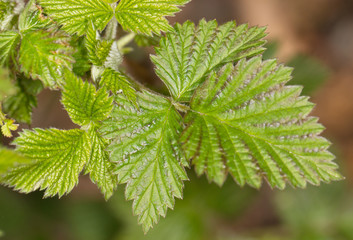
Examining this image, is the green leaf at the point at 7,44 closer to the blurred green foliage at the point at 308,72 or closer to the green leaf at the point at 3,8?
the green leaf at the point at 3,8

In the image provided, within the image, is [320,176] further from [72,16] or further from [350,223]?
[350,223]

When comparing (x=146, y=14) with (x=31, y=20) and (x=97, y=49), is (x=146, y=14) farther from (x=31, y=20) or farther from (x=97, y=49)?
(x=31, y=20)

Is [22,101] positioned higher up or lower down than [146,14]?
lower down

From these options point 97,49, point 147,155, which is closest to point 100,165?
Result: point 147,155

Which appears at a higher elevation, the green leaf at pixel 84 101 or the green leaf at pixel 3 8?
the green leaf at pixel 3 8

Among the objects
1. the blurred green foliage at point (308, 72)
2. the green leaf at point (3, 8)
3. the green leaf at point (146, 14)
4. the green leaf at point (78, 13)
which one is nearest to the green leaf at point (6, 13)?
the green leaf at point (3, 8)

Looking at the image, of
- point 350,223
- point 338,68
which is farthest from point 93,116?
point 338,68

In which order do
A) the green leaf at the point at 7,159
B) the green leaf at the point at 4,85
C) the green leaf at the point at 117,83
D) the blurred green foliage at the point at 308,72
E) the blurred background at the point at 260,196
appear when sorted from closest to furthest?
the green leaf at the point at 7,159 → the green leaf at the point at 4,85 → the green leaf at the point at 117,83 → the blurred green foliage at the point at 308,72 → the blurred background at the point at 260,196
